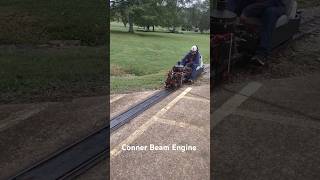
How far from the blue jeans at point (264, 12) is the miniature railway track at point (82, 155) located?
352 centimetres

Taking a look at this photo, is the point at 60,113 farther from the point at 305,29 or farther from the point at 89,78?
the point at 305,29

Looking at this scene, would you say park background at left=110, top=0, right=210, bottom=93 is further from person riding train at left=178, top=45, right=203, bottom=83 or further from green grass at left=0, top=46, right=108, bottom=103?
green grass at left=0, top=46, right=108, bottom=103

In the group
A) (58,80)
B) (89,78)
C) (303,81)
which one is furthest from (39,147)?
(303,81)

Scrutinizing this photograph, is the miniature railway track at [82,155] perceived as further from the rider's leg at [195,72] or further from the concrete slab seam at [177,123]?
the rider's leg at [195,72]

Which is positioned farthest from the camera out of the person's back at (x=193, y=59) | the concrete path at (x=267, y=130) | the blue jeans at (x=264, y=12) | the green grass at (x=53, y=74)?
the blue jeans at (x=264, y=12)

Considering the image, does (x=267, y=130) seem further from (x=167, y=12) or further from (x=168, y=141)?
(x=167, y=12)

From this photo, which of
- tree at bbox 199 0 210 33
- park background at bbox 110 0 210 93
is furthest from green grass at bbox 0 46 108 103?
tree at bbox 199 0 210 33

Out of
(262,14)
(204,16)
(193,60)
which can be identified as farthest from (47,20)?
(204,16)

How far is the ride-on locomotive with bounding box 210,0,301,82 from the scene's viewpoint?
733cm

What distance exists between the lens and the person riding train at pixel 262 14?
361 inches

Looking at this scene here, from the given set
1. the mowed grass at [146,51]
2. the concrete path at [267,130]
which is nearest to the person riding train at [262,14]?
the concrete path at [267,130]

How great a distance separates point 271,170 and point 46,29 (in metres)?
7.93

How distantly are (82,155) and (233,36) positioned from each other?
3904 mm

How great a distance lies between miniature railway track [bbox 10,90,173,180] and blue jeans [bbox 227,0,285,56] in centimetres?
352
